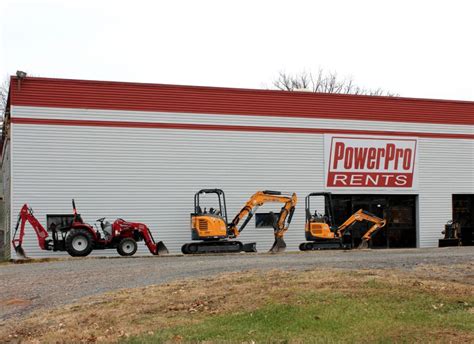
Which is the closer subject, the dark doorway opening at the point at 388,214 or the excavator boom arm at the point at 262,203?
the excavator boom arm at the point at 262,203

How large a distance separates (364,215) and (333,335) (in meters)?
21.0

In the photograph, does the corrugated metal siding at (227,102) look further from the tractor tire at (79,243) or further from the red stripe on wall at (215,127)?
the tractor tire at (79,243)

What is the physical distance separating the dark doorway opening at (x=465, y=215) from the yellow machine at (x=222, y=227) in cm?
1087

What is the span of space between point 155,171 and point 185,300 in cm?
1786

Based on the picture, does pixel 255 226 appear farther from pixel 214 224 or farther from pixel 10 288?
pixel 10 288

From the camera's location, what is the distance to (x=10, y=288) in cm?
1510

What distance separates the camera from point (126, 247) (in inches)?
1006

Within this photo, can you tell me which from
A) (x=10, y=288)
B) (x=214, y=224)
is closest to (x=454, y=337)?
(x=10, y=288)

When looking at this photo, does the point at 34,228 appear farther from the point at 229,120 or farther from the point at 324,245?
the point at 324,245

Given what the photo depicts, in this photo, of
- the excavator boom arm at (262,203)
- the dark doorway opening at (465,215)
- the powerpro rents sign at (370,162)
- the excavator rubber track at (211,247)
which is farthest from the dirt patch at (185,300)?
the dark doorway opening at (465,215)

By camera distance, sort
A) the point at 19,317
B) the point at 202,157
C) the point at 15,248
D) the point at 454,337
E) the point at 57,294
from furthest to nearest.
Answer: the point at 202,157, the point at 15,248, the point at 57,294, the point at 19,317, the point at 454,337

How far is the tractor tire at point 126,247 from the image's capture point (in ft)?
83.3

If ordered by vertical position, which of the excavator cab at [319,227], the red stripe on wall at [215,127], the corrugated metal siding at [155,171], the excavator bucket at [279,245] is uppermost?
the red stripe on wall at [215,127]

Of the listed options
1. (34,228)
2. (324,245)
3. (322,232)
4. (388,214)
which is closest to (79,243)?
(34,228)
